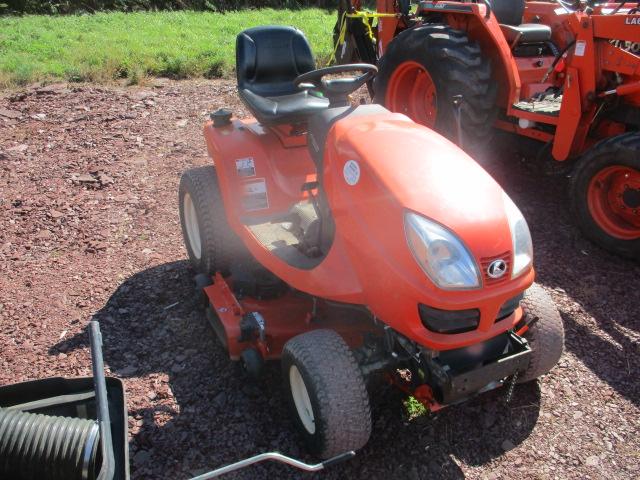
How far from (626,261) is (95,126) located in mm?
4751

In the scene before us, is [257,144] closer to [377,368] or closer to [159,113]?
[377,368]

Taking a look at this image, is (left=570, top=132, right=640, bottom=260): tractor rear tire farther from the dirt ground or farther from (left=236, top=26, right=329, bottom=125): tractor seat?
(left=236, top=26, right=329, bottom=125): tractor seat

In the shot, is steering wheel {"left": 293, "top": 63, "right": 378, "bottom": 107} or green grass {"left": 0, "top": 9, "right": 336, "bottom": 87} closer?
steering wheel {"left": 293, "top": 63, "right": 378, "bottom": 107}

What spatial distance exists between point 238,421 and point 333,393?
663 millimetres

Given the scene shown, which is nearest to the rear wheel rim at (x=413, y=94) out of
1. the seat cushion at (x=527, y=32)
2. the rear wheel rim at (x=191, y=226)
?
the seat cushion at (x=527, y=32)

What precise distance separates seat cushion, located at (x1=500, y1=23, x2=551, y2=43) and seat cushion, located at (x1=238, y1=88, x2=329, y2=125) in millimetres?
2343

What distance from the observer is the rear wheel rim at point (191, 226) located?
12.2ft

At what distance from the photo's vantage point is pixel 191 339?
3232mm

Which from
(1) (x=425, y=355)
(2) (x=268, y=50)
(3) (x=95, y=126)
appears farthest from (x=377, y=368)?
(3) (x=95, y=126)

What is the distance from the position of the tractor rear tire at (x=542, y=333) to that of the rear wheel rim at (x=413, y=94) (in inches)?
102

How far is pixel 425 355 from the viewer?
2.30m

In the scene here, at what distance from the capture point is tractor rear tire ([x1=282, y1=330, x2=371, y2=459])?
2242 millimetres

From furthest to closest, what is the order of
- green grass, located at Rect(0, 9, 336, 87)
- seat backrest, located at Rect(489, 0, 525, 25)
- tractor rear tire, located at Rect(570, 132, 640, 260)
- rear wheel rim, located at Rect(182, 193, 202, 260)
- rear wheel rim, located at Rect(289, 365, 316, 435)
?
1. green grass, located at Rect(0, 9, 336, 87)
2. seat backrest, located at Rect(489, 0, 525, 25)
3. tractor rear tire, located at Rect(570, 132, 640, 260)
4. rear wheel rim, located at Rect(182, 193, 202, 260)
5. rear wheel rim, located at Rect(289, 365, 316, 435)

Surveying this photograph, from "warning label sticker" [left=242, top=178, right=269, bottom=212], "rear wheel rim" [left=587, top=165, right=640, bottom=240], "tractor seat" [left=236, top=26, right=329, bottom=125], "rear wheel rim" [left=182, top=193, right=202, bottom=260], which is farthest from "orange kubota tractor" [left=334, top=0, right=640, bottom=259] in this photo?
"rear wheel rim" [left=182, top=193, right=202, bottom=260]
